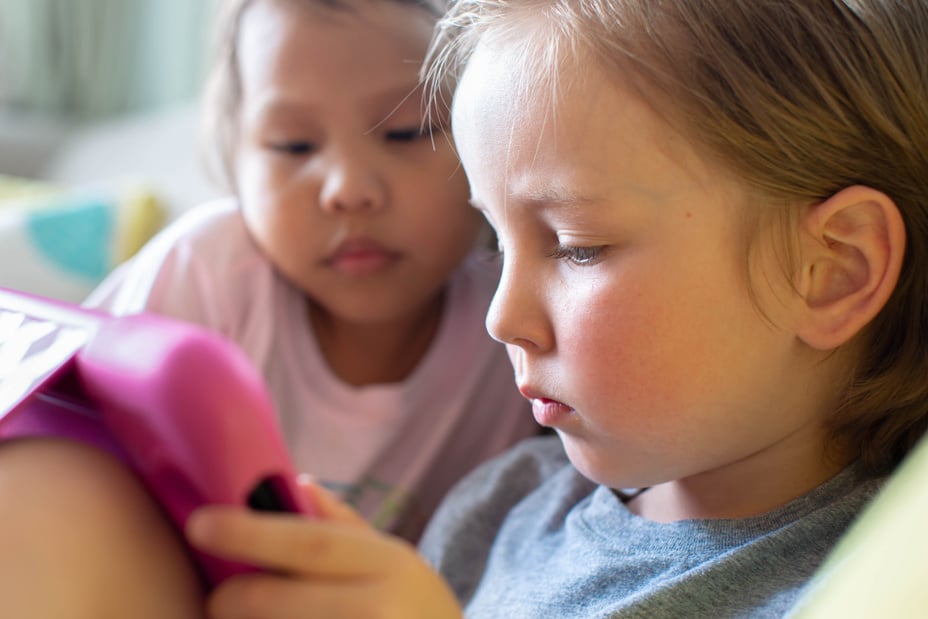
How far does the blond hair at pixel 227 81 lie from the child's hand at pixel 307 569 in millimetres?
664

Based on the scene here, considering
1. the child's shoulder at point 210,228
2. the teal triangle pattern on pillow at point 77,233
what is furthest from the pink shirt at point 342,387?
the teal triangle pattern on pillow at point 77,233

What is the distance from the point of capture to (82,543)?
1.34ft

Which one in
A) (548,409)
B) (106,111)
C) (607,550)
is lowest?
(106,111)

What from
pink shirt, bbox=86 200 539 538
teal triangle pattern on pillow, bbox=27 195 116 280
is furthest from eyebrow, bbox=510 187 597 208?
teal triangle pattern on pillow, bbox=27 195 116 280

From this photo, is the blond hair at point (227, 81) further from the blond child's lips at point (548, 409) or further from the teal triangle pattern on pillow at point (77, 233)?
the blond child's lips at point (548, 409)

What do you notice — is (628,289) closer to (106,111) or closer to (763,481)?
(763,481)

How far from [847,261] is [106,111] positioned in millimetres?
1915

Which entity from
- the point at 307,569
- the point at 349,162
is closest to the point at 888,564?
the point at 307,569

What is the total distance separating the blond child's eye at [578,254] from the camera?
60 cm

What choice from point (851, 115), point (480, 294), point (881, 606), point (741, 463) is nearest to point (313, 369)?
point (480, 294)

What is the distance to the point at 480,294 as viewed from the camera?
43.2 inches

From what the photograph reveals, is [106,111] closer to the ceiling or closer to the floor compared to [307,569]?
closer to the floor

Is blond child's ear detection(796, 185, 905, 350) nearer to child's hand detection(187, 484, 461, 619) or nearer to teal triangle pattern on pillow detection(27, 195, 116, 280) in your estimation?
child's hand detection(187, 484, 461, 619)

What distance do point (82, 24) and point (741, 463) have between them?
6.10 ft
